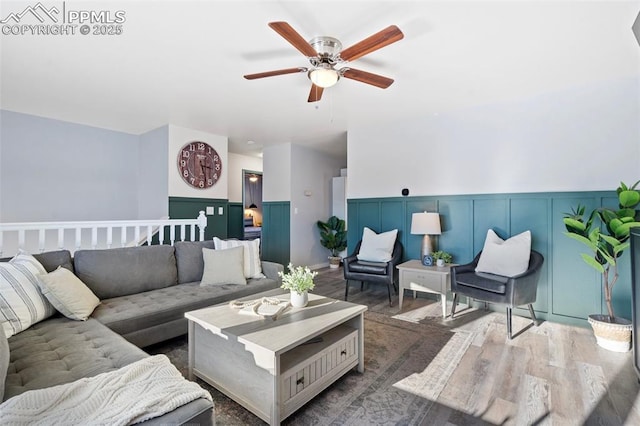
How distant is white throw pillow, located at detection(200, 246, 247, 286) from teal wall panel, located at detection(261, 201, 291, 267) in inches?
101

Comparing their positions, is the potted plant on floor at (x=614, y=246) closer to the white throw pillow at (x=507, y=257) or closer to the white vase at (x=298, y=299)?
Result: the white throw pillow at (x=507, y=257)

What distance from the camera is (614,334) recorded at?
91.4 inches

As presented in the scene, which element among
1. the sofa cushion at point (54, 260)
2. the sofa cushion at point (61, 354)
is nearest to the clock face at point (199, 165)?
the sofa cushion at point (54, 260)

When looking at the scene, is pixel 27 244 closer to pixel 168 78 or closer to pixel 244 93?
pixel 168 78

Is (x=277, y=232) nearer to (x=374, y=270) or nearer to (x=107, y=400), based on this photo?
(x=374, y=270)

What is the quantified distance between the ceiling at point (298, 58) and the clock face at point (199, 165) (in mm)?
712

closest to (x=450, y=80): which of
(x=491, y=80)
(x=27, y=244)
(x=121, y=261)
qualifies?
(x=491, y=80)

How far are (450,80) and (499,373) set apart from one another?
8.63 ft

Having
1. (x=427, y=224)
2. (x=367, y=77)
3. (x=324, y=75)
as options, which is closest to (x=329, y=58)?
(x=324, y=75)

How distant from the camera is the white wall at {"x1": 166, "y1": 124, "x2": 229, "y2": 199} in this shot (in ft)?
14.6

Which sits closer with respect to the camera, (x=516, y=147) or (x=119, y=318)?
(x=119, y=318)

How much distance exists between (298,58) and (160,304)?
2.39 metres

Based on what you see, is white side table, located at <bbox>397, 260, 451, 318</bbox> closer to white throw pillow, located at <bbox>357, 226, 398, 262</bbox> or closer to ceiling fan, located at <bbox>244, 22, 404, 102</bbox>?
white throw pillow, located at <bbox>357, 226, 398, 262</bbox>

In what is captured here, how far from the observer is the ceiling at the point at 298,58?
1908 mm
